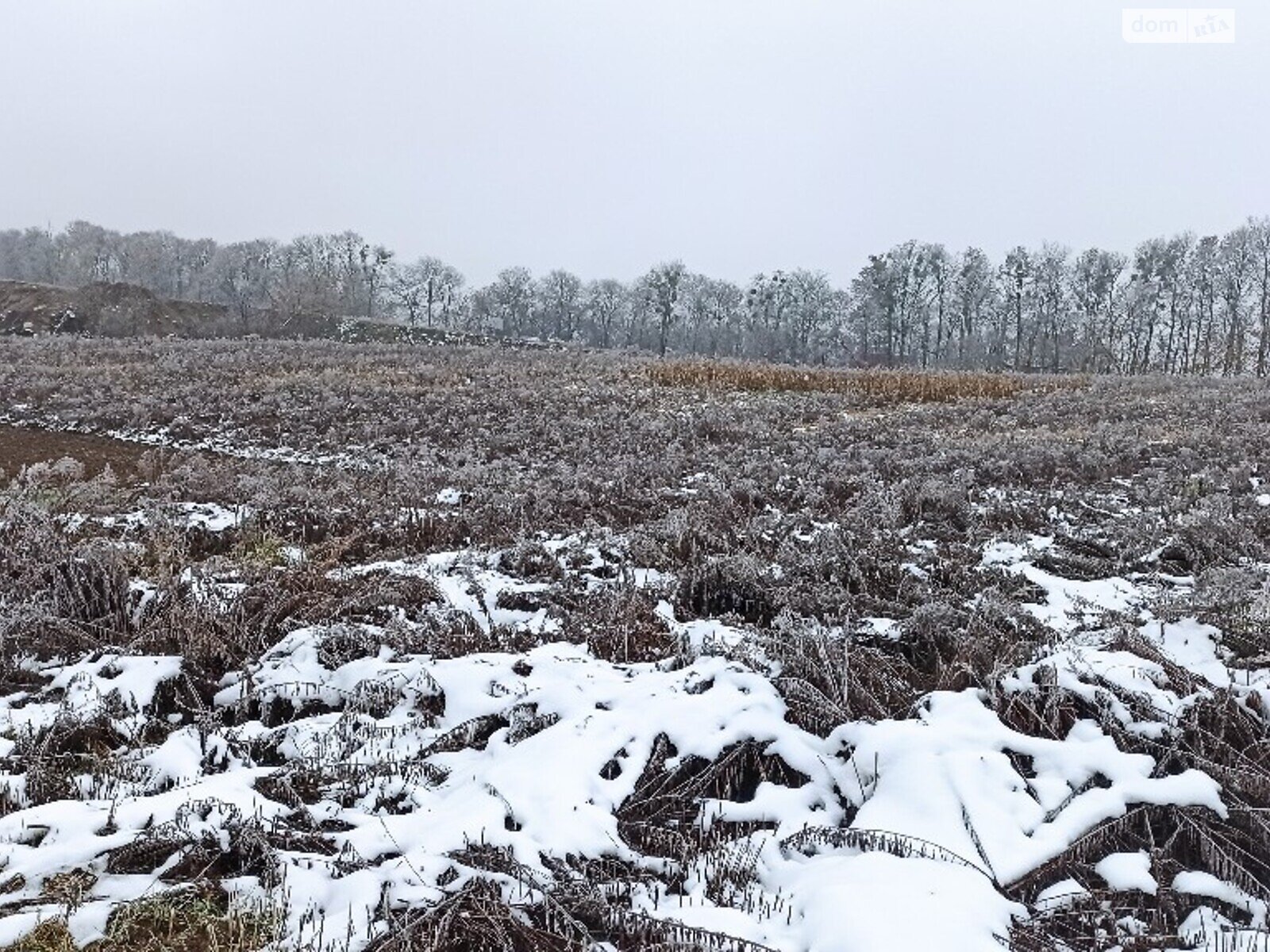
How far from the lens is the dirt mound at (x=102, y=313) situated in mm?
54594

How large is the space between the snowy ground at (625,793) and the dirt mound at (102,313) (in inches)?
2284

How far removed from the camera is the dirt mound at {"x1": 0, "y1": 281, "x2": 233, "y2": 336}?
54594 millimetres

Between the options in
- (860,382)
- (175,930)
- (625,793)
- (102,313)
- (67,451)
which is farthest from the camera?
(102,313)

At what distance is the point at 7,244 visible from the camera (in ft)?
359

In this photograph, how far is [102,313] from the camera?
5550 centimetres

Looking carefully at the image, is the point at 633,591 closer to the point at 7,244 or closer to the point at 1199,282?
the point at 1199,282

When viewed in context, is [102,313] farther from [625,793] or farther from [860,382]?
[625,793]

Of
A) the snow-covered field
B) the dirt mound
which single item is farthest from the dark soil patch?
the dirt mound

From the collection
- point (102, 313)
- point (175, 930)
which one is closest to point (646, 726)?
point (175, 930)

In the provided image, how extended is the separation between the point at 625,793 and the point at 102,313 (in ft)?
212

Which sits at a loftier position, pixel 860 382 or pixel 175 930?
pixel 860 382

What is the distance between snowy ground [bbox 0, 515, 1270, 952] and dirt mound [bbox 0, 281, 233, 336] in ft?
190

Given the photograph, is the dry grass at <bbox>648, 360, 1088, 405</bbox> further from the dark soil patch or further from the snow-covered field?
the snow-covered field

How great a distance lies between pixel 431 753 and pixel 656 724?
3.60ft
